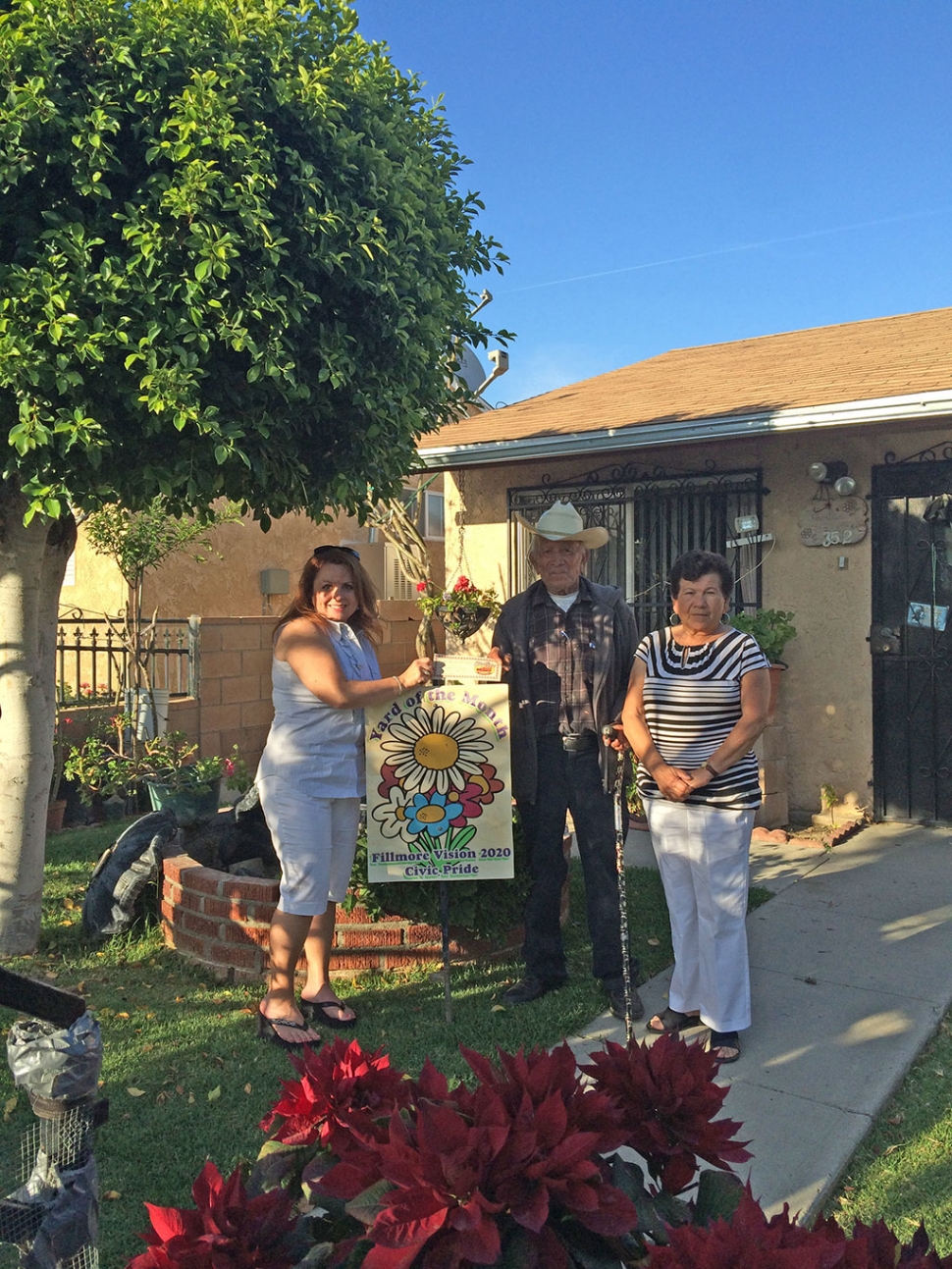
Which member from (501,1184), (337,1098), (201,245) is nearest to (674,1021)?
(337,1098)

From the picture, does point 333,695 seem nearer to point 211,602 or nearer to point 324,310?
point 324,310

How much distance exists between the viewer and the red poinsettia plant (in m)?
1.12

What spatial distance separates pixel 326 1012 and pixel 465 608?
14.7ft

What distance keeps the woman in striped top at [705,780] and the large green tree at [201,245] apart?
62.0 inches

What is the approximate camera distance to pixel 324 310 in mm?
3891

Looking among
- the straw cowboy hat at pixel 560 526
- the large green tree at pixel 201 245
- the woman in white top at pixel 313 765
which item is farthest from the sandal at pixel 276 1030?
the straw cowboy hat at pixel 560 526

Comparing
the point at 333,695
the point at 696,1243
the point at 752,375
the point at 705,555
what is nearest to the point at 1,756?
the point at 333,695

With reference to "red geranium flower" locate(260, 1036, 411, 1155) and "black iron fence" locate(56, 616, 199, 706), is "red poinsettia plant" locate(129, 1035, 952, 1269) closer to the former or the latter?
"red geranium flower" locate(260, 1036, 411, 1155)

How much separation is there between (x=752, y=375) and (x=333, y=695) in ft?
19.2

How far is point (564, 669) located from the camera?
4059mm

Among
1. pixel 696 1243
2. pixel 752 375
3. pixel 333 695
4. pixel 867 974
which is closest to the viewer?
pixel 696 1243

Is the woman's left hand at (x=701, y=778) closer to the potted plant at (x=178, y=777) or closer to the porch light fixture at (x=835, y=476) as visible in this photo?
the porch light fixture at (x=835, y=476)

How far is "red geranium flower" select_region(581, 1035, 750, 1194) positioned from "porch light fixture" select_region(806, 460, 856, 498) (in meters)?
6.06

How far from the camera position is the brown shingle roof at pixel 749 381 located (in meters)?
6.73
